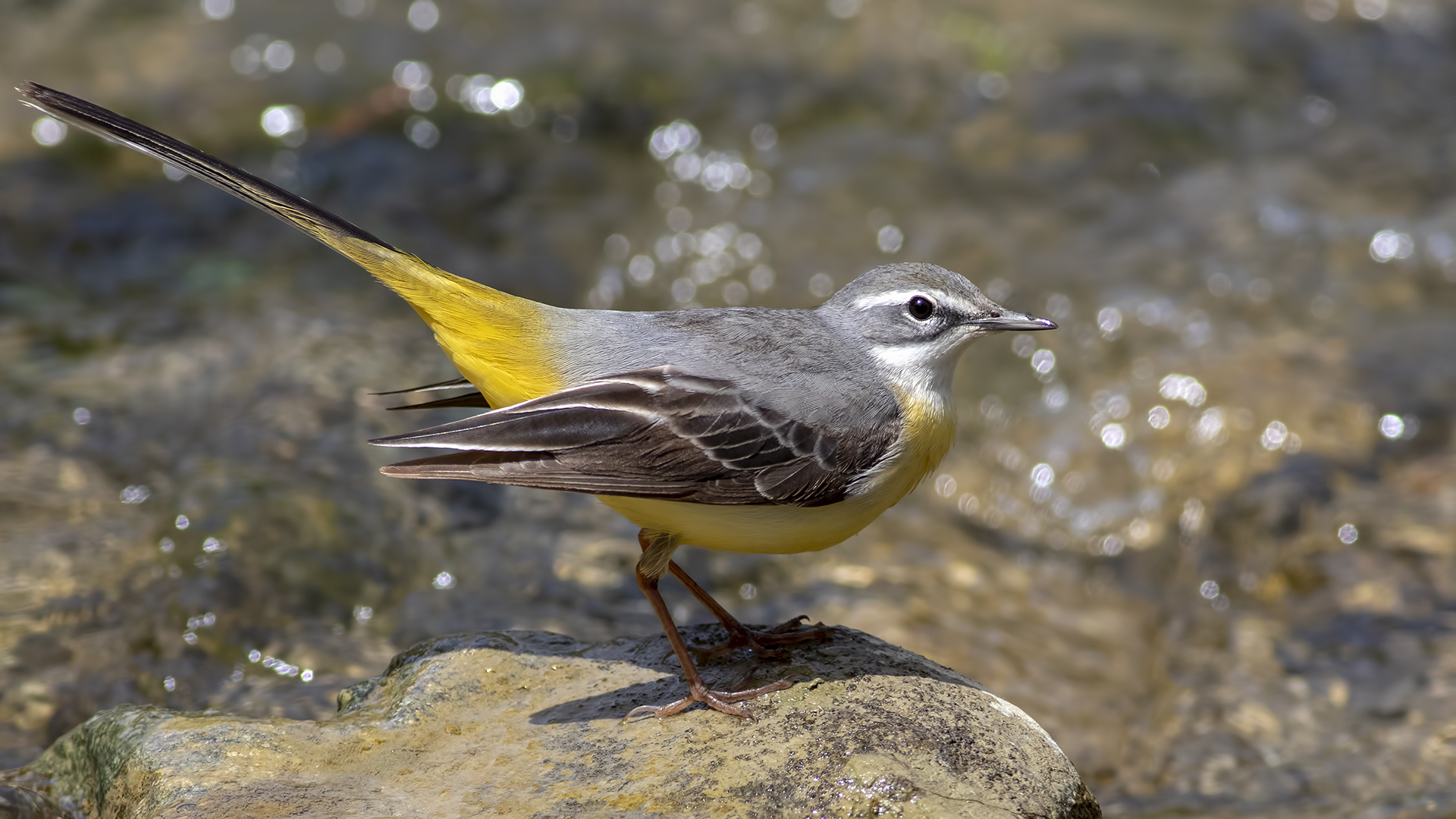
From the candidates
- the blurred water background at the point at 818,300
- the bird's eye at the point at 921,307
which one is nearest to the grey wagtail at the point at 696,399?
the bird's eye at the point at 921,307

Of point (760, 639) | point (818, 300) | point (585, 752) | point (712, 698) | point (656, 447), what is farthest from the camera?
point (818, 300)

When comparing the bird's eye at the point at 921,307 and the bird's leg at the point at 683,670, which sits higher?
the bird's eye at the point at 921,307

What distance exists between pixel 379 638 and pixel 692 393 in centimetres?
295

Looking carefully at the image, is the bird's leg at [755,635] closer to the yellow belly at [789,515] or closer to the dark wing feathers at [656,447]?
the yellow belly at [789,515]

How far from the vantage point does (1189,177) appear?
1222 centimetres

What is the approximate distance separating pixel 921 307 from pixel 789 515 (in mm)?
1184

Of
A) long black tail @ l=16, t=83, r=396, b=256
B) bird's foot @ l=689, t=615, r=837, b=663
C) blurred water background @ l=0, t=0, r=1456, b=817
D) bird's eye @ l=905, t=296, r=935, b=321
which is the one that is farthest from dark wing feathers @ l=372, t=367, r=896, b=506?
blurred water background @ l=0, t=0, r=1456, b=817

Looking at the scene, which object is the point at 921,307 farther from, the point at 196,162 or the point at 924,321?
the point at 196,162

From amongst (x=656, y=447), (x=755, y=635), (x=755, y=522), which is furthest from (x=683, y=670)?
(x=656, y=447)

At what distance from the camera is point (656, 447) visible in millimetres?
5168

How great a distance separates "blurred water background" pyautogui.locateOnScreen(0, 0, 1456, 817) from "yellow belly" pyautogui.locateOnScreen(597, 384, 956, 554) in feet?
7.67

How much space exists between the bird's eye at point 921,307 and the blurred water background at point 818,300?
2.90m

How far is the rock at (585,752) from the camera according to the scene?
4.47m

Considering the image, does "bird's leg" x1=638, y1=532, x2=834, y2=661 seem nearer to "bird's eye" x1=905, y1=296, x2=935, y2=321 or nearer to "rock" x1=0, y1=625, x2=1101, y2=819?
"rock" x1=0, y1=625, x2=1101, y2=819
